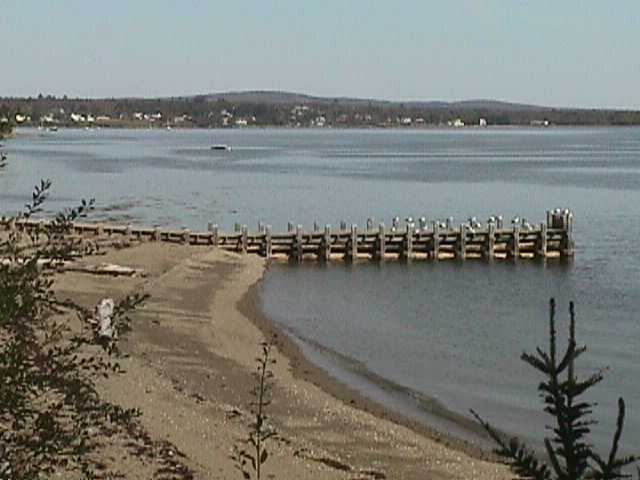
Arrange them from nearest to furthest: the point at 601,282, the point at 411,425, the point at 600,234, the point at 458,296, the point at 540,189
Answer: the point at 411,425, the point at 458,296, the point at 601,282, the point at 600,234, the point at 540,189

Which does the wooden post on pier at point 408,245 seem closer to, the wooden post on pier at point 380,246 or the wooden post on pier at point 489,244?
the wooden post on pier at point 380,246

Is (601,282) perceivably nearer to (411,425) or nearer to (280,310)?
(280,310)

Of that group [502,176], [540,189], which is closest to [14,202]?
[540,189]

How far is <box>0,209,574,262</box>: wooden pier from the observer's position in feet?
143

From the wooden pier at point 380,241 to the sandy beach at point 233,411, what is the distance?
11013 millimetres

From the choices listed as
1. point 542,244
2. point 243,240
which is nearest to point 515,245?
point 542,244

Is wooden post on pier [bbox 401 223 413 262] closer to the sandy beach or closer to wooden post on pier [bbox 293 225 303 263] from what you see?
wooden post on pier [bbox 293 225 303 263]

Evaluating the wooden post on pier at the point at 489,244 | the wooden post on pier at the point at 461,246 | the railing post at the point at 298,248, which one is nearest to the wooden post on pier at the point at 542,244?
the wooden post on pier at the point at 489,244

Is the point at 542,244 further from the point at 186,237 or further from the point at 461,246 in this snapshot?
the point at 186,237

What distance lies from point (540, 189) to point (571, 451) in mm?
79670

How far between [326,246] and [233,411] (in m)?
24.8

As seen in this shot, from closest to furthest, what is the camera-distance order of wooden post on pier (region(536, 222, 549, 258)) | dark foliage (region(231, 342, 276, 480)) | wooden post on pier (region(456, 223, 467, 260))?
dark foliage (region(231, 342, 276, 480)) < wooden post on pier (region(456, 223, 467, 260)) < wooden post on pier (region(536, 222, 549, 258))

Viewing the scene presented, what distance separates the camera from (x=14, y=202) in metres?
67.1

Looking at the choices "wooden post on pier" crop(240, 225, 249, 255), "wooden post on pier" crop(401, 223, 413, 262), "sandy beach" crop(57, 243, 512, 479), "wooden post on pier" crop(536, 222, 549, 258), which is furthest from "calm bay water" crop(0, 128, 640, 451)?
"wooden post on pier" crop(240, 225, 249, 255)
